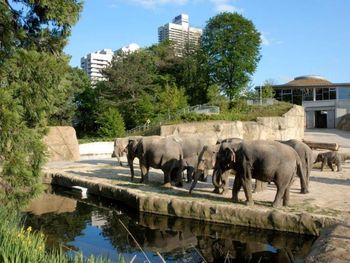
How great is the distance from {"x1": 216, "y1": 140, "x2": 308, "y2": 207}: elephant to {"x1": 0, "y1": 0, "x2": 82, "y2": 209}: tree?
4776 mm

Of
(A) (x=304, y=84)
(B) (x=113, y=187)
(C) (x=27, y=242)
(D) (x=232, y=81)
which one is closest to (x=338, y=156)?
(B) (x=113, y=187)

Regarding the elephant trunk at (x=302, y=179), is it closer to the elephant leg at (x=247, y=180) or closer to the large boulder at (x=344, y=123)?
the elephant leg at (x=247, y=180)

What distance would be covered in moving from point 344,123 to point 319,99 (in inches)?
370

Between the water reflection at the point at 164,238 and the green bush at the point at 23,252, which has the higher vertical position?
the green bush at the point at 23,252

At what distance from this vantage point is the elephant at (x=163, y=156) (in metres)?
14.2

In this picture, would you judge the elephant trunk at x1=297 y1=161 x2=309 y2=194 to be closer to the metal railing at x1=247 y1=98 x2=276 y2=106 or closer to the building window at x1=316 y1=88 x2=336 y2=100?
the metal railing at x1=247 y1=98 x2=276 y2=106

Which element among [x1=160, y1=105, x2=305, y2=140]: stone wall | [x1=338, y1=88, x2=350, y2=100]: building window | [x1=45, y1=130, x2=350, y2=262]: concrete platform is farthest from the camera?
[x1=338, y1=88, x2=350, y2=100]: building window

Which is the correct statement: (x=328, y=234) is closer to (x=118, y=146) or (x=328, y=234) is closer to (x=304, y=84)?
(x=118, y=146)

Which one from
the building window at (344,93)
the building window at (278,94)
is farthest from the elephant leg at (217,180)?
the building window at (278,94)

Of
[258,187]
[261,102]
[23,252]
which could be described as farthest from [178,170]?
[261,102]

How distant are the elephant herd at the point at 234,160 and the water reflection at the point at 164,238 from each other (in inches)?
54.3

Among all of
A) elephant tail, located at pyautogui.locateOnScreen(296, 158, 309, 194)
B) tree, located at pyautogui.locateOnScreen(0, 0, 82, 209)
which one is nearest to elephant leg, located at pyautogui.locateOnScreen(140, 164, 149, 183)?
elephant tail, located at pyautogui.locateOnScreen(296, 158, 309, 194)

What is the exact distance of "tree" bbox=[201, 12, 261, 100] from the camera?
46.3m

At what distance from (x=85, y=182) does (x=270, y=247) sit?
8533 millimetres
